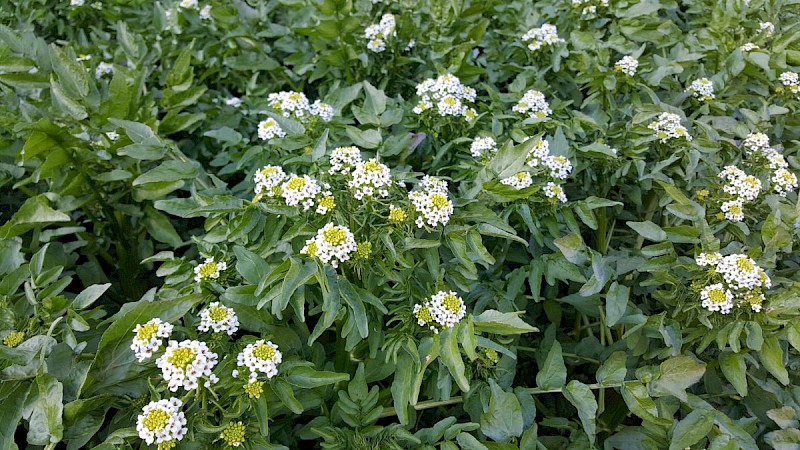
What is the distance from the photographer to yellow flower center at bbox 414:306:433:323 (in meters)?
1.47

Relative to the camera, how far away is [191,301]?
149 centimetres

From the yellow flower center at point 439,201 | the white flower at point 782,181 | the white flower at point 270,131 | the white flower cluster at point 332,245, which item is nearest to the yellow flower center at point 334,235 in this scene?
the white flower cluster at point 332,245

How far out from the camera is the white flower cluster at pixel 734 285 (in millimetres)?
1543

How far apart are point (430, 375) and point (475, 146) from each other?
0.77 m

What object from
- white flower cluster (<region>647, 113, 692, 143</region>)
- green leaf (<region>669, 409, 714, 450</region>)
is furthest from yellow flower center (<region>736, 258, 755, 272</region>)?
white flower cluster (<region>647, 113, 692, 143</region>)

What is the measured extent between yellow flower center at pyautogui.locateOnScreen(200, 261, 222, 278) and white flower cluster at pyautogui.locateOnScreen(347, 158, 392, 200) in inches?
17.6

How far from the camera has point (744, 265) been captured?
61.7 inches

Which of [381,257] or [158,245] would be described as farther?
[158,245]

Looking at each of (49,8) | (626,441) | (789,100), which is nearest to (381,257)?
(626,441)

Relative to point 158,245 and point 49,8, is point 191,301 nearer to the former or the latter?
point 158,245

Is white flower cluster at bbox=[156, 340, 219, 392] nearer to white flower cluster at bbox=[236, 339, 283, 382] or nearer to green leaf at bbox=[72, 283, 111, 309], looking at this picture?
white flower cluster at bbox=[236, 339, 283, 382]

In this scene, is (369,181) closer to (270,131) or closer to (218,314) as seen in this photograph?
(218,314)

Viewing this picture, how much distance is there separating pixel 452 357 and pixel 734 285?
78 cm

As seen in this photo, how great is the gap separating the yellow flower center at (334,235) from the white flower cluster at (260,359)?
286 mm
